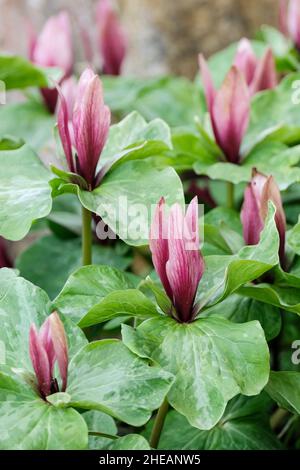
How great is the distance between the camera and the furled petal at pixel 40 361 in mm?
747

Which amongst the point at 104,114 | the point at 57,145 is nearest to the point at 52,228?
the point at 57,145

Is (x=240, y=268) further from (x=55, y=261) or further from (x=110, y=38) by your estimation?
(x=110, y=38)

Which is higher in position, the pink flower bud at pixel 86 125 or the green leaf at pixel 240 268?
the pink flower bud at pixel 86 125

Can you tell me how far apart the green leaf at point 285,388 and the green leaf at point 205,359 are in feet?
0.28

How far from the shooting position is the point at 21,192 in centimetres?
92

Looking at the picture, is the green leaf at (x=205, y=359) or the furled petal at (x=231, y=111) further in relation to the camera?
the furled petal at (x=231, y=111)

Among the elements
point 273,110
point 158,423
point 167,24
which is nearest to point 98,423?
point 158,423

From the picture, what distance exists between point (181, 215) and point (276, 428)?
50 centimetres

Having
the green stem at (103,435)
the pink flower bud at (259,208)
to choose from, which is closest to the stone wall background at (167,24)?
the pink flower bud at (259,208)

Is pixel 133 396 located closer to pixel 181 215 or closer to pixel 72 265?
pixel 181 215

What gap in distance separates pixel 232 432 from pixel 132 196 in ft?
1.06

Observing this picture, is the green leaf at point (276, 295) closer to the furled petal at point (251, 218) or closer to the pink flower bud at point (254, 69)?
the furled petal at point (251, 218)

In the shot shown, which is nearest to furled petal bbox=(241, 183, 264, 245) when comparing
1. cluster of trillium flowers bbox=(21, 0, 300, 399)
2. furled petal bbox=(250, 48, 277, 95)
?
cluster of trillium flowers bbox=(21, 0, 300, 399)

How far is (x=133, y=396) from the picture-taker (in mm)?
751
